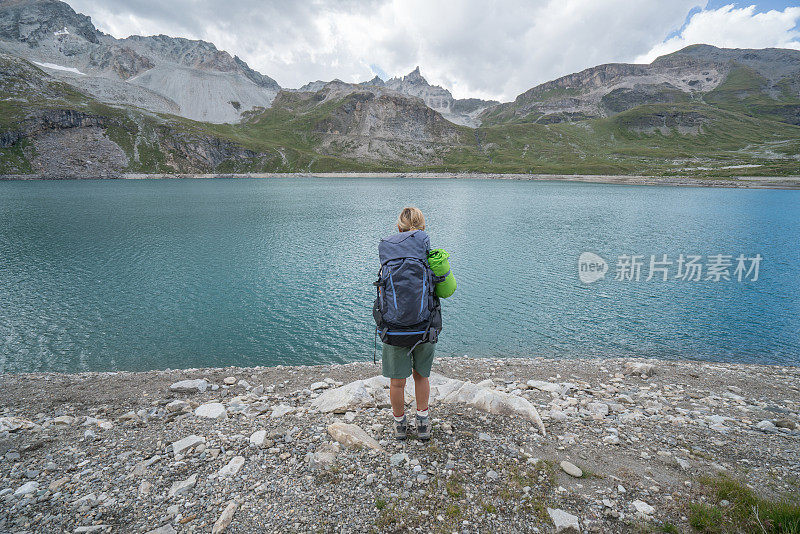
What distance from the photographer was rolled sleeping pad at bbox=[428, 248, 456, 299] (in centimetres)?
693

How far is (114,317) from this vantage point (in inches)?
899

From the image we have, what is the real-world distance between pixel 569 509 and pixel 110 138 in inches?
10159

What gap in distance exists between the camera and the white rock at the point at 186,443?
25.1 ft

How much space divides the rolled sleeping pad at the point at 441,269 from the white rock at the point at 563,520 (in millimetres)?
3999

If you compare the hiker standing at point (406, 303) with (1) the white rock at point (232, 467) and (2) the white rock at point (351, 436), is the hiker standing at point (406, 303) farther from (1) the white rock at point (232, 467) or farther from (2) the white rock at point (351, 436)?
(1) the white rock at point (232, 467)

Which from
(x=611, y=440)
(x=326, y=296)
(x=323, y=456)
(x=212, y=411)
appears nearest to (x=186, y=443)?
(x=212, y=411)

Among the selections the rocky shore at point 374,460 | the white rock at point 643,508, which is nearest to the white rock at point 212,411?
the rocky shore at point 374,460

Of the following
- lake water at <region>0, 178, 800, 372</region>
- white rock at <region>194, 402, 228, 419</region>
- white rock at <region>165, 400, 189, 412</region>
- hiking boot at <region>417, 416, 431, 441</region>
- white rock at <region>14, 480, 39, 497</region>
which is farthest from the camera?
lake water at <region>0, 178, 800, 372</region>

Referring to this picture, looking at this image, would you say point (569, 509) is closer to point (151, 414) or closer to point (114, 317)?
point (151, 414)

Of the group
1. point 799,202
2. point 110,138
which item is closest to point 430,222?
point 799,202

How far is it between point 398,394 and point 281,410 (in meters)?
3.94

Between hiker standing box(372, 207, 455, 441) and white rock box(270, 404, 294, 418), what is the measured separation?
3.72 metres

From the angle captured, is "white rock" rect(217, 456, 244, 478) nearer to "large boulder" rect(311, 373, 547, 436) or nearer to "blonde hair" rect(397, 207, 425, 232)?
"large boulder" rect(311, 373, 547, 436)

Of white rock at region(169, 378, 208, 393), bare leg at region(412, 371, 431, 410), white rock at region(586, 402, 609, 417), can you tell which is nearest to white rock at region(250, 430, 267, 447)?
bare leg at region(412, 371, 431, 410)
